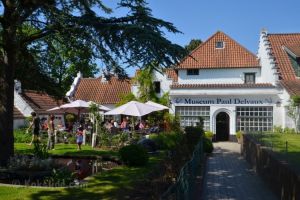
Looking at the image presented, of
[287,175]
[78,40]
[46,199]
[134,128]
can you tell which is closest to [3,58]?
[78,40]

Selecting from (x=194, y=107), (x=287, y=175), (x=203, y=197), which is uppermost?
(x=194, y=107)

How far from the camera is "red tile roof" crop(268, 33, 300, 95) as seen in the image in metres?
36.7

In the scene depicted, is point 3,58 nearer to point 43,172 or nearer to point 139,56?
point 43,172

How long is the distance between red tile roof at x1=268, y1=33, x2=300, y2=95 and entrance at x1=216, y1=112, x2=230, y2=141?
5.61 meters

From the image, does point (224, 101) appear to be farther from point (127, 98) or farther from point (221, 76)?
point (127, 98)

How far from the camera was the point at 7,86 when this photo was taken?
14.6 m

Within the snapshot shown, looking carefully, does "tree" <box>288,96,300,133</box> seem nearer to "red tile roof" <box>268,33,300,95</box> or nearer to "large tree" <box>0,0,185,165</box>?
"red tile roof" <box>268,33,300,95</box>

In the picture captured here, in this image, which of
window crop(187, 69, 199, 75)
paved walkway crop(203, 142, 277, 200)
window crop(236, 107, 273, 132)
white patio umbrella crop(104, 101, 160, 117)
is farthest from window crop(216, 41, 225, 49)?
paved walkway crop(203, 142, 277, 200)

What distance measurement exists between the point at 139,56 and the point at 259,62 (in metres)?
31.1

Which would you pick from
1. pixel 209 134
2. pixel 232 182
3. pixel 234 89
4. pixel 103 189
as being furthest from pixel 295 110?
pixel 103 189

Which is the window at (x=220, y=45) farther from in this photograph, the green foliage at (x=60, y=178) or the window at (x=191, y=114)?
the green foliage at (x=60, y=178)

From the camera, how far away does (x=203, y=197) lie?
13.8 meters

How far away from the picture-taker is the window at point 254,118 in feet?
124

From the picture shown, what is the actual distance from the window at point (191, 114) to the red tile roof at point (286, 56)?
6.76 metres
